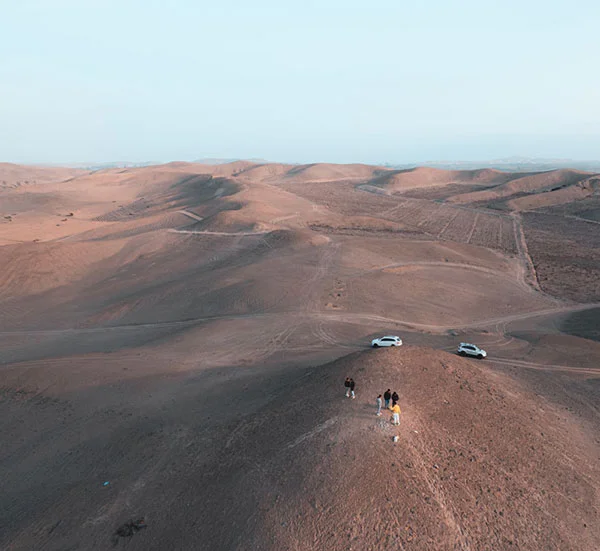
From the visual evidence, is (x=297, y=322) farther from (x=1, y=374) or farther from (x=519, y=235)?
(x=519, y=235)

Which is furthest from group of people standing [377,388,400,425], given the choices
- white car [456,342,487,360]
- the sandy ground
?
white car [456,342,487,360]

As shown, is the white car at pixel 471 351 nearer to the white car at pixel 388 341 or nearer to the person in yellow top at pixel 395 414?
the white car at pixel 388 341

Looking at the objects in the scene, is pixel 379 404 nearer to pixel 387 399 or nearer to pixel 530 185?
pixel 387 399

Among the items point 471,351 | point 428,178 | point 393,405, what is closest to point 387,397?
point 393,405

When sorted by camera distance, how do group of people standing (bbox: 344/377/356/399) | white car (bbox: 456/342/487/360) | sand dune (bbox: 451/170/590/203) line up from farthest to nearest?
1. sand dune (bbox: 451/170/590/203)
2. white car (bbox: 456/342/487/360)
3. group of people standing (bbox: 344/377/356/399)

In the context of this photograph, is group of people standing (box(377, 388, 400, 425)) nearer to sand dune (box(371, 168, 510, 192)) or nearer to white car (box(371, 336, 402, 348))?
white car (box(371, 336, 402, 348))

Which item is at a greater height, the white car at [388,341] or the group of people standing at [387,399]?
the group of people standing at [387,399]

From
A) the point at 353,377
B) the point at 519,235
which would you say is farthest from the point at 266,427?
the point at 519,235

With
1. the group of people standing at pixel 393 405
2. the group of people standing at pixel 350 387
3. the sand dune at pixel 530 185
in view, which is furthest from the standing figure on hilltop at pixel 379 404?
the sand dune at pixel 530 185

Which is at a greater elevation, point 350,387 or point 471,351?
point 350,387
